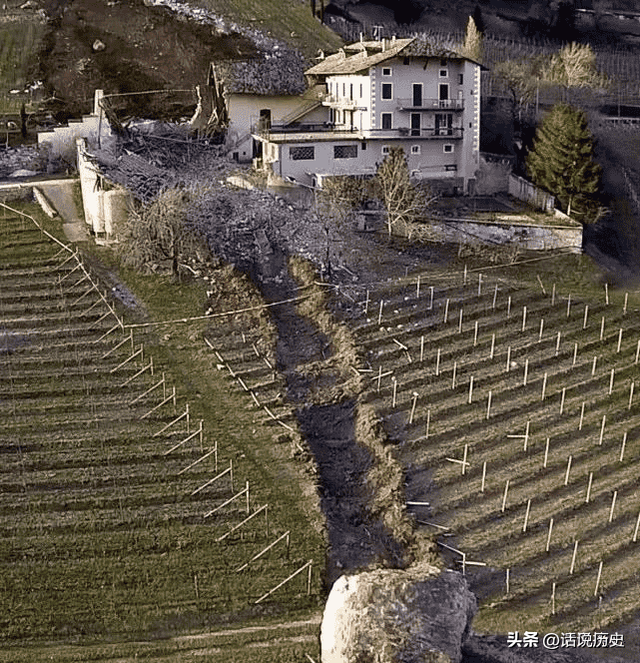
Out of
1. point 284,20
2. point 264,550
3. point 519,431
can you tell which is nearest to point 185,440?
point 264,550

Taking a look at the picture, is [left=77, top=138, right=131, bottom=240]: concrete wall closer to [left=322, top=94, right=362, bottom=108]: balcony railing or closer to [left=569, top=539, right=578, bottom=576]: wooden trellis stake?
[left=322, top=94, right=362, bottom=108]: balcony railing

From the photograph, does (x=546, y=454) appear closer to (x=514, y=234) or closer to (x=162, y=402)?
(x=162, y=402)

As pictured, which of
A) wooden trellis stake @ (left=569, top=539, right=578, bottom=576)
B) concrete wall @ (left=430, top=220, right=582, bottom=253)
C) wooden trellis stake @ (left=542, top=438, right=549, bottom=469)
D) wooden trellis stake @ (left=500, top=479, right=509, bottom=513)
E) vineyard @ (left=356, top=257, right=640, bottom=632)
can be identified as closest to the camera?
vineyard @ (left=356, top=257, right=640, bottom=632)

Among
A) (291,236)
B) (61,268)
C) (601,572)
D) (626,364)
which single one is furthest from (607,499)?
(61,268)

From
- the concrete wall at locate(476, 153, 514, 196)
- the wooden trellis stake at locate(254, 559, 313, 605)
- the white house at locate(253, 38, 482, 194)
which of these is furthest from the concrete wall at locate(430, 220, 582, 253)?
the wooden trellis stake at locate(254, 559, 313, 605)

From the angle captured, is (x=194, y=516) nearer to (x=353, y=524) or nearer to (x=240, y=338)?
(x=353, y=524)
